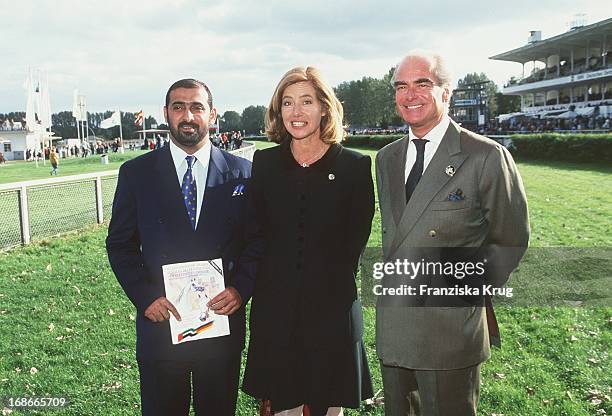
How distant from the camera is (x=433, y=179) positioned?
110 inches

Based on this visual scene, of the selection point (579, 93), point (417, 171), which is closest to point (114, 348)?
point (417, 171)

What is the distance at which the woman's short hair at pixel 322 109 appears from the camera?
10.3ft

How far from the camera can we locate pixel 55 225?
1197 centimetres

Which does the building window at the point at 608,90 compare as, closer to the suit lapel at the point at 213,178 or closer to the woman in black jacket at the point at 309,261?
the woman in black jacket at the point at 309,261

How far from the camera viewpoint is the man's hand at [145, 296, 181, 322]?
3.11 m

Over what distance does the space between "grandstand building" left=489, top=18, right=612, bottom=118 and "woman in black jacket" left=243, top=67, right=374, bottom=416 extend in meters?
58.7

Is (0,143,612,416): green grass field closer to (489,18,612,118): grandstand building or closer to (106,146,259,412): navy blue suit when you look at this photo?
(106,146,259,412): navy blue suit

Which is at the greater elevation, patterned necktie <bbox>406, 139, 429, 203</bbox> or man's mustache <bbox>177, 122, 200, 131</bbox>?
man's mustache <bbox>177, 122, 200, 131</bbox>

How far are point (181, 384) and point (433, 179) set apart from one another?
1.91m

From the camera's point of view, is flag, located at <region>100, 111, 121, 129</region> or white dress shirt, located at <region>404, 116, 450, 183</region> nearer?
white dress shirt, located at <region>404, 116, 450, 183</region>

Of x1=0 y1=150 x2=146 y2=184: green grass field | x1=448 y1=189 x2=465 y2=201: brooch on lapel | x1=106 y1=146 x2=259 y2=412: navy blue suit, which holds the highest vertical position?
x1=448 y1=189 x2=465 y2=201: brooch on lapel

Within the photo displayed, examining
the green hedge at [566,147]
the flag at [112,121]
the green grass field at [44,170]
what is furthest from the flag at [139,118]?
the green hedge at [566,147]

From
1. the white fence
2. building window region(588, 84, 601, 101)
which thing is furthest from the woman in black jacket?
building window region(588, 84, 601, 101)

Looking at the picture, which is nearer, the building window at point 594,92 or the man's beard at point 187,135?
the man's beard at point 187,135
